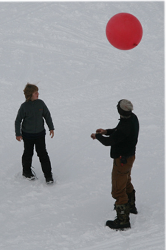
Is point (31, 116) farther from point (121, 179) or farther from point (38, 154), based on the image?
point (121, 179)

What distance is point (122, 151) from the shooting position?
443 centimetres

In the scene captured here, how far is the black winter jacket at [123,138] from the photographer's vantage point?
4262 millimetres

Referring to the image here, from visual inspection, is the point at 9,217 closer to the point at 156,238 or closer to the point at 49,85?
the point at 156,238

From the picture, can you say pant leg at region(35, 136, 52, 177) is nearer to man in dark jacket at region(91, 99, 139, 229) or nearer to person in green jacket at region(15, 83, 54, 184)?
person in green jacket at region(15, 83, 54, 184)

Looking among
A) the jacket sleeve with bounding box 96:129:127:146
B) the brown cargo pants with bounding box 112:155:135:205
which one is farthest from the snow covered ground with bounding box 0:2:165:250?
the jacket sleeve with bounding box 96:129:127:146

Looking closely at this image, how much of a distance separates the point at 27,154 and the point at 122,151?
1931mm

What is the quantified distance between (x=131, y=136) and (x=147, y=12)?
37.0ft

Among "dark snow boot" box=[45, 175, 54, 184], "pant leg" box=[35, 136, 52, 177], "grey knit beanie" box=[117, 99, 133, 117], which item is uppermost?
"grey knit beanie" box=[117, 99, 133, 117]

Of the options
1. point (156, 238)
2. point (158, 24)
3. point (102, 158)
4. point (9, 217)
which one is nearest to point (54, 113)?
point (102, 158)

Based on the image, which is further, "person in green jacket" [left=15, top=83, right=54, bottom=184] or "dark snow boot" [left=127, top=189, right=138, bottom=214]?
"person in green jacket" [left=15, top=83, right=54, bottom=184]

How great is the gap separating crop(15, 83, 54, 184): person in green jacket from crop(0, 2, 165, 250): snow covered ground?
290 mm

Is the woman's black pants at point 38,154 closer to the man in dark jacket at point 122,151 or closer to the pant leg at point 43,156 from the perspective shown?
the pant leg at point 43,156

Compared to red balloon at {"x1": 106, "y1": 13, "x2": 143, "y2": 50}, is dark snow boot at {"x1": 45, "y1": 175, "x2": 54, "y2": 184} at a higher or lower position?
lower

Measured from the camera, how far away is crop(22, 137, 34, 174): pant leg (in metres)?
5.60
